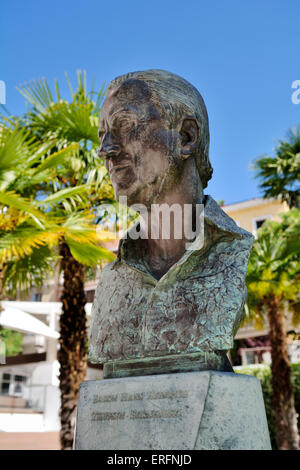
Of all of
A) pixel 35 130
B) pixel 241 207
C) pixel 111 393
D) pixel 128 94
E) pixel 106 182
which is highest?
pixel 241 207

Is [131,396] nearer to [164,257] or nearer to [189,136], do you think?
[164,257]

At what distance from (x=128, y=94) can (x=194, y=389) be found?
4.55 feet

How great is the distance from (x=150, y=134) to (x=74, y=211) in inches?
216

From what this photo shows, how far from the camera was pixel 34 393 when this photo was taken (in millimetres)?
16875

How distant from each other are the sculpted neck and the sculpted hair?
4.8 inches

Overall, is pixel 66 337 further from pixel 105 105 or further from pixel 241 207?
pixel 241 207

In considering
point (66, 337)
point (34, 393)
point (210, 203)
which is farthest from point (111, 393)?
point (34, 393)

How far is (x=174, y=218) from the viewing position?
253 cm

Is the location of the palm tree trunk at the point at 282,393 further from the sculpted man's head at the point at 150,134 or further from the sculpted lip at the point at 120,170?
the sculpted lip at the point at 120,170

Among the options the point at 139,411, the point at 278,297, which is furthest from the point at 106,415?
the point at 278,297

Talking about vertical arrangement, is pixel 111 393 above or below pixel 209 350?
below

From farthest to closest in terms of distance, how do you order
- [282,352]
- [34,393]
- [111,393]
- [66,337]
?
[34,393] < [282,352] < [66,337] < [111,393]

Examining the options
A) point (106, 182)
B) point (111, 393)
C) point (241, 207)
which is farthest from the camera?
point (241, 207)

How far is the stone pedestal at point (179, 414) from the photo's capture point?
195 centimetres
